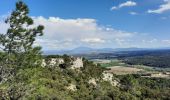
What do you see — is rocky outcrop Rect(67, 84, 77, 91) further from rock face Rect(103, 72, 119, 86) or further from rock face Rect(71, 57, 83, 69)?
rock face Rect(103, 72, 119, 86)

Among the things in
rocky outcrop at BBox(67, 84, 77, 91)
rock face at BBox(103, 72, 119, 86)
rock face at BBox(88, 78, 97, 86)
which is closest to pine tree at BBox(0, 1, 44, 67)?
rocky outcrop at BBox(67, 84, 77, 91)

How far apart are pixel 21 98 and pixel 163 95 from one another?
76.1 m

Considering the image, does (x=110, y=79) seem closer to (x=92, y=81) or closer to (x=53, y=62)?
(x=92, y=81)

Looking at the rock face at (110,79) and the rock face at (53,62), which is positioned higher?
the rock face at (53,62)

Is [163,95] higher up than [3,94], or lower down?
lower down

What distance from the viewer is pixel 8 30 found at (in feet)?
96.6

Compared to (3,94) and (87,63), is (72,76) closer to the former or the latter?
(87,63)

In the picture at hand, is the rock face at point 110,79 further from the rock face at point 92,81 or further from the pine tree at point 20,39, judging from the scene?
the pine tree at point 20,39

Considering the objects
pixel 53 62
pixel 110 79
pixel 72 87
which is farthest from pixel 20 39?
pixel 110 79

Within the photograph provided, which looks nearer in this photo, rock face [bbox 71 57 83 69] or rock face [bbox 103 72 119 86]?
rock face [bbox 71 57 83 69]

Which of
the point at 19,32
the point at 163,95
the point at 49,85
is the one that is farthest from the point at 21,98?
the point at 163,95

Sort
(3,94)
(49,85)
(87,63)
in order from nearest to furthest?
1. (3,94)
2. (49,85)
3. (87,63)

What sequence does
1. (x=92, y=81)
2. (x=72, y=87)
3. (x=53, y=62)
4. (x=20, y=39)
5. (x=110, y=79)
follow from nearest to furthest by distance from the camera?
(x=20, y=39)
(x=72, y=87)
(x=53, y=62)
(x=92, y=81)
(x=110, y=79)

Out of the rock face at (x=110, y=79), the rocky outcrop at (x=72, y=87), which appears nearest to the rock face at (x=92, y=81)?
the rock face at (x=110, y=79)
